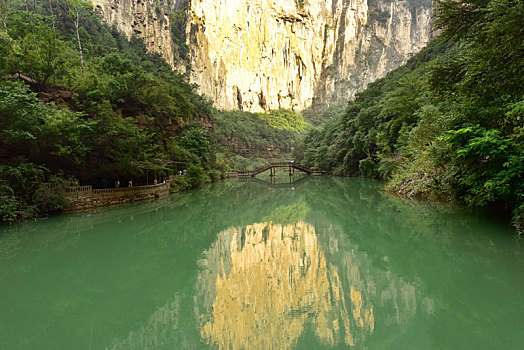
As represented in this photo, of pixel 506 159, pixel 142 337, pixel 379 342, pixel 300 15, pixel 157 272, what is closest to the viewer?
pixel 379 342

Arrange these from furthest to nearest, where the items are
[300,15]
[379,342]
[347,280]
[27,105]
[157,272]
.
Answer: [300,15], [27,105], [157,272], [347,280], [379,342]

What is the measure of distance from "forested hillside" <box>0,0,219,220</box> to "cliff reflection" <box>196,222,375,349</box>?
7854mm

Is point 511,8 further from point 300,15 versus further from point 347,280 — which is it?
point 300,15

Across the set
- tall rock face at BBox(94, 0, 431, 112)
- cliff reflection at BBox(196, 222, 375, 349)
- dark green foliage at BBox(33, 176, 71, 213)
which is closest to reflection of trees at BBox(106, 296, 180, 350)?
cliff reflection at BBox(196, 222, 375, 349)

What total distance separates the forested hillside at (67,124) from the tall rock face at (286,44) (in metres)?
38.2

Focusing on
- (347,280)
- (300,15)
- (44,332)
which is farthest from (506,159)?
(300,15)

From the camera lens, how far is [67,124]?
11.8 meters

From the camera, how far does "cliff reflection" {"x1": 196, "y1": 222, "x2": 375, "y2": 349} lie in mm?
3062

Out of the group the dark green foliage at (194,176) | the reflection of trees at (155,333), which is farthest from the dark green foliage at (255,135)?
the reflection of trees at (155,333)

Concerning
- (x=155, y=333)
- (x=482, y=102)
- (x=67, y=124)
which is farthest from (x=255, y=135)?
(x=155, y=333)

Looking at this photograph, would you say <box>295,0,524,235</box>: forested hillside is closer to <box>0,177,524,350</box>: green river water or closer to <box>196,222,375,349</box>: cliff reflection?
<box>0,177,524,350</box>: green river water

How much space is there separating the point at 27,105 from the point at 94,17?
3514 cm

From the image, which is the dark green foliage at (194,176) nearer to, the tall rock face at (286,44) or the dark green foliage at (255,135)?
the dark green foliage at (255,135)

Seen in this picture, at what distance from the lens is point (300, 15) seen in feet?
293
